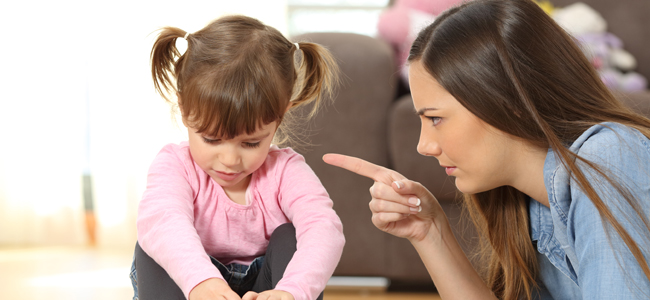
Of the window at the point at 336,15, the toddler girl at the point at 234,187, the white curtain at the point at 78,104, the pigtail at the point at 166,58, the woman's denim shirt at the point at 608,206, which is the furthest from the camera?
the window at the point at 336,15

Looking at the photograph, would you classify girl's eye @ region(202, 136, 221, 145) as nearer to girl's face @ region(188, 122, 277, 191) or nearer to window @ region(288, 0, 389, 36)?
girl's face @ region(188, 122, 277, 191)

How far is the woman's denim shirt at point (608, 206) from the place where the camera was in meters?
0.67

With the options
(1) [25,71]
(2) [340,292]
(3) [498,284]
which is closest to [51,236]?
(1) [25,71]

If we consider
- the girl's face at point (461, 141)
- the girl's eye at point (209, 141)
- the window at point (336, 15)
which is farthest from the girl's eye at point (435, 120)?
the window at point (336, 15)

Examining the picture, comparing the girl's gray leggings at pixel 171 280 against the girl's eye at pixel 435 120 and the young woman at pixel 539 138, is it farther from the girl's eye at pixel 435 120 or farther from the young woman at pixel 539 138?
the girl's eye at pixel 435 120

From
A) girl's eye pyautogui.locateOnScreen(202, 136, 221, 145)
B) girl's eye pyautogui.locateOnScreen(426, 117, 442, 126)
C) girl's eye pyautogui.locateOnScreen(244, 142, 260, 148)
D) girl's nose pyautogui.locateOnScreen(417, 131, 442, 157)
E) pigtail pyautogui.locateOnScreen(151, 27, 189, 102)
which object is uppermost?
pigtail pyautogui.locateOnScreen(151, 27, 189, 102)

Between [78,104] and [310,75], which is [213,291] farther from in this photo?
[78,104]

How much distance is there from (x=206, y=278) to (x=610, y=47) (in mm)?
1609

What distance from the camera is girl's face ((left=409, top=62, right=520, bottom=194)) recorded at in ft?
2.62

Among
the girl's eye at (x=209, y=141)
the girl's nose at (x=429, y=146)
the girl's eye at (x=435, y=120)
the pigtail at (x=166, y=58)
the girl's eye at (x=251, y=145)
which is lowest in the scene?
the girl's eye at (x=251, y=145)

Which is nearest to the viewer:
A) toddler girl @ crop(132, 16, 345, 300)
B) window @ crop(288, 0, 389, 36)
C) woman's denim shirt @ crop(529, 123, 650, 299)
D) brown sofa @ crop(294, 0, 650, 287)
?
woman's denim shirt @ crop(529, 123, 650, 299)

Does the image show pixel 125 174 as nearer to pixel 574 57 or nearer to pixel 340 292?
pixel 340 292

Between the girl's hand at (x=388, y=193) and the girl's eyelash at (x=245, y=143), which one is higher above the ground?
the girl's eyelash at (x=245, y=143)

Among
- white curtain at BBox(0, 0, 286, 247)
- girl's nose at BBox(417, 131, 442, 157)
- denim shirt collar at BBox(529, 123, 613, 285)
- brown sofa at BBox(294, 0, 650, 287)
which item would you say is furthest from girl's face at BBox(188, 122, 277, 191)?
white curtain at BBox(0, 0, 286, 247)
